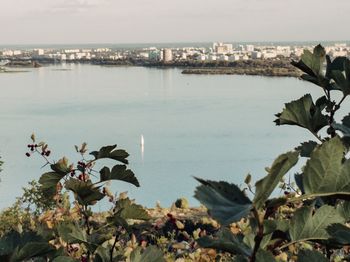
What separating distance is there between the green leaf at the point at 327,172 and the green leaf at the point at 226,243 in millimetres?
141

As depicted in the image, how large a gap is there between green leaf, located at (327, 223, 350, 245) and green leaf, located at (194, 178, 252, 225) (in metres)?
0.20

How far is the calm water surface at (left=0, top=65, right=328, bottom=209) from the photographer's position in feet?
Result: 78.7

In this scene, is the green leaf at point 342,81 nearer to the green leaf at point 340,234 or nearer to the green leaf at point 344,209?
the green leaf at point 344,209

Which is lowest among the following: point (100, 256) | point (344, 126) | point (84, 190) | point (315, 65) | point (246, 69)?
point (246, 69)

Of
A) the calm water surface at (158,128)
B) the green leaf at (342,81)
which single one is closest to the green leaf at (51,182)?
the green leaf at (342,81)

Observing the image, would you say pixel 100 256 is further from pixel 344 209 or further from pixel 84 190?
pixel 344 209

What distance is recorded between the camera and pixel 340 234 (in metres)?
0.83

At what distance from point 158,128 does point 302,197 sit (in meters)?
39.1

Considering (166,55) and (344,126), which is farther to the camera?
(166,55)

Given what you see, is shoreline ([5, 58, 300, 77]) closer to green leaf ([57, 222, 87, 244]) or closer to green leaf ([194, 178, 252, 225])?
green leaf ([57, 222, 87, 244])

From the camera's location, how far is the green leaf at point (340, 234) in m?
0.83

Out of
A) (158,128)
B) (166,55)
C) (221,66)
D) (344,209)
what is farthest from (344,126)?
(166,55)

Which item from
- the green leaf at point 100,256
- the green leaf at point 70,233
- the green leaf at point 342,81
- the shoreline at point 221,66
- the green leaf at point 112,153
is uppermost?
the green leaf at point 342,81

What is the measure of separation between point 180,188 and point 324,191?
788 inches
